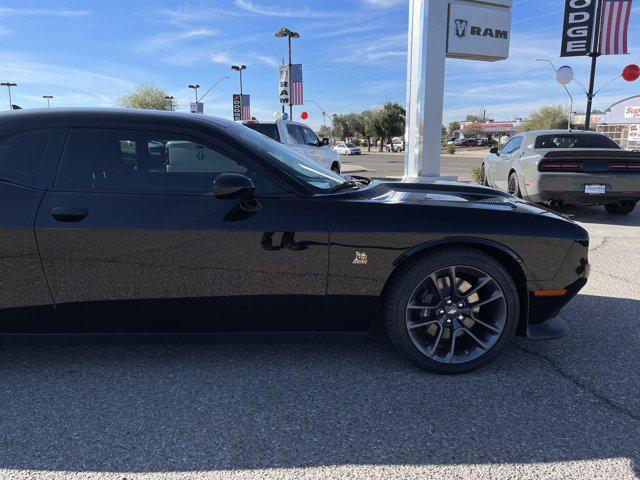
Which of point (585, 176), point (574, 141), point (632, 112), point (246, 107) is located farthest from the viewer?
point (632, 112)

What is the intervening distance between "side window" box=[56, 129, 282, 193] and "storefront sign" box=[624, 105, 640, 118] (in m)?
46.5

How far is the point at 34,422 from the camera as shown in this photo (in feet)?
7.92

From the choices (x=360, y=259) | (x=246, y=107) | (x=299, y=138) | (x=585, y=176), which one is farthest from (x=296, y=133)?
(x=246, y=107)

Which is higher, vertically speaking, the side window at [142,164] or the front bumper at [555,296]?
the side window at [142,164]

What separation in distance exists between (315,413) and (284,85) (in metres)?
23.9

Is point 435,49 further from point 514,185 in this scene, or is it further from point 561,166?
point 561,166

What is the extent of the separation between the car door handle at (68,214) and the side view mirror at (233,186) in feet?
2.34

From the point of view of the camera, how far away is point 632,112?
40188 millimetres

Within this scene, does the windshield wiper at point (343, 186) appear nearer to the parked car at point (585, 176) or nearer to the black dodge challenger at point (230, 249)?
the black dodge challenger at point (230, 249)

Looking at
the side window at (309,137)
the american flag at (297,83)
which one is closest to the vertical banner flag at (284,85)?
the american flag at (297,83)

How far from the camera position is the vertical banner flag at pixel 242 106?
31828 millimetres

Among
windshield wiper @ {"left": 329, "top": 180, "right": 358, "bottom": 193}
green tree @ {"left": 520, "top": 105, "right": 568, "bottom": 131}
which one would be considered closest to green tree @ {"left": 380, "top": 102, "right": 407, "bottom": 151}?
green tree @ {"left": 520, "top": 105, "right": 568, "bottom": 131}

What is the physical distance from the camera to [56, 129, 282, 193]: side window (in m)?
2.69

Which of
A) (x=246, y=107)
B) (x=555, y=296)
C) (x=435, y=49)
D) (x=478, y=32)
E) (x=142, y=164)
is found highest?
(x=246, y=107)
